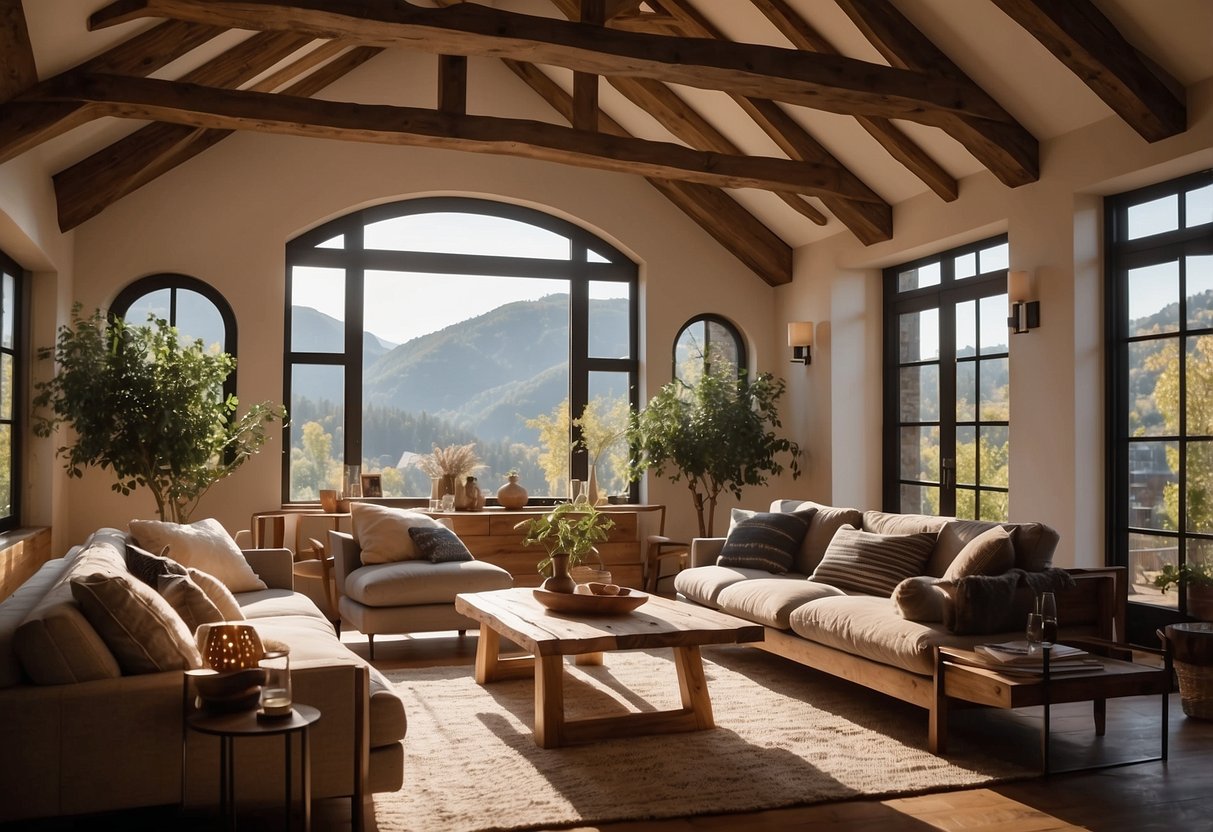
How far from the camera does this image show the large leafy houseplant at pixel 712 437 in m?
8.20

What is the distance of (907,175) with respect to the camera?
287 inches

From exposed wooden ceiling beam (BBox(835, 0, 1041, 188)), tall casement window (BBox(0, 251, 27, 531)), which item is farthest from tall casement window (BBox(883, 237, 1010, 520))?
tall casement window (BBox(0, 251, 27, 531))

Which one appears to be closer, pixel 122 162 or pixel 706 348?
pixel 122 162

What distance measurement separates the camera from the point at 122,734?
2.86 metres

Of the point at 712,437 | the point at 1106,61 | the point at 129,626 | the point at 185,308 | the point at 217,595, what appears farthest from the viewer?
Answer: the point at 712,437

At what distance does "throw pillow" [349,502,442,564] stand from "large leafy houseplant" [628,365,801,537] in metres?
2.42

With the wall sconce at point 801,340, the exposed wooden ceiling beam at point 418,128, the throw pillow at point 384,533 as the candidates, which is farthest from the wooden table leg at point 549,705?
the wall sconce at point 801,340

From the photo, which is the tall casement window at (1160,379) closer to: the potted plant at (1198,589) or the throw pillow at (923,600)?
the potted plant at (1198,589)

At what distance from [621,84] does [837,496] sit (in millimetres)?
3508

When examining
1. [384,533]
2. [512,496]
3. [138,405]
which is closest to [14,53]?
[138,405]

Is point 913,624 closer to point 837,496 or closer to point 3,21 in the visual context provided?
point 837,496

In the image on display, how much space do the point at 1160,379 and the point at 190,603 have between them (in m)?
4.98

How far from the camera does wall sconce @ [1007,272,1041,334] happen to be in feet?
20.5

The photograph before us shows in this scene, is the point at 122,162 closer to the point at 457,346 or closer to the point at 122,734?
the point at 457,346
